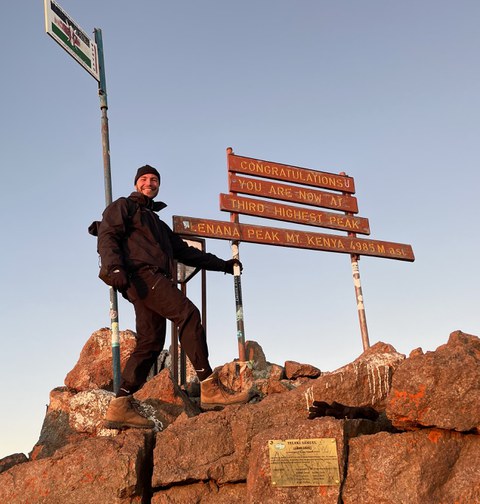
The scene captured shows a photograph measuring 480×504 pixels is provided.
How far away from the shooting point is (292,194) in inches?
550

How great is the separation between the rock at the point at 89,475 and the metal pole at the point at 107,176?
3.34 meters

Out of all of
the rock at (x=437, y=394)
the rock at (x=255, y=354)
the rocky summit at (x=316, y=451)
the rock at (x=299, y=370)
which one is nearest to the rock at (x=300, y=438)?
the rocky summit at (x=316, y=451)

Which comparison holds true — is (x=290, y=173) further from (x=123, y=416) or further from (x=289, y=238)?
(x=123, y=416)

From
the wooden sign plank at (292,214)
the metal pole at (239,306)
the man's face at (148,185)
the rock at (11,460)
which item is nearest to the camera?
the man's face at (148,185)

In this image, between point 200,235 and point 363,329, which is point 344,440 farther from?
point 363,329

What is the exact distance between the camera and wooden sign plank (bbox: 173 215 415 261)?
11.8m

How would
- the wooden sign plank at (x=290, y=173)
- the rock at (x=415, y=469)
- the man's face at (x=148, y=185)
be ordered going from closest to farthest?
the rock at (x=415, y=469) < the man's face at (x=148, y=185) < the wooden sign plank at (x=290, y=173)

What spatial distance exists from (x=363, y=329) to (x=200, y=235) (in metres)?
4.75

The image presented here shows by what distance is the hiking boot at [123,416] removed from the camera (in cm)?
615

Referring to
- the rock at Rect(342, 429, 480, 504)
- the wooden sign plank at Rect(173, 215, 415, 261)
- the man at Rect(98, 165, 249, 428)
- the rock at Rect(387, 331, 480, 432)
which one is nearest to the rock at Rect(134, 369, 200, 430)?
the man at Rect(98, 165, 249, 428)

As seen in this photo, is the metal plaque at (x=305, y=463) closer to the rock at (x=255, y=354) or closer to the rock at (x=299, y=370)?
the rock at (x=299, y=370)

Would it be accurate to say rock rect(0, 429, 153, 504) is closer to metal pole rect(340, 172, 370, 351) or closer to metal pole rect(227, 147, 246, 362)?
metal pole rect(227, 147, 246, 362)

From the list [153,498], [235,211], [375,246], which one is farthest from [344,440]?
[375,246]

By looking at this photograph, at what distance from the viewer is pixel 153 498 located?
209 inches
